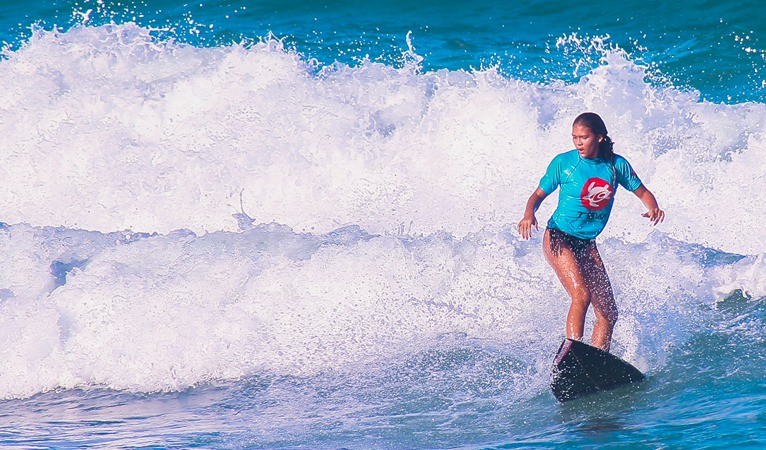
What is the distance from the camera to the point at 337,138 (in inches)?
372

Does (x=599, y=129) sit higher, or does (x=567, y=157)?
(x=599, y=129)

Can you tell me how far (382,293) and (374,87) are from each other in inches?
139

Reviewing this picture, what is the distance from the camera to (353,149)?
368 inches

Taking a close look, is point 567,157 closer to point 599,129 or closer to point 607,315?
point 599,129

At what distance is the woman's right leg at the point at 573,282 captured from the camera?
5605 millimetres

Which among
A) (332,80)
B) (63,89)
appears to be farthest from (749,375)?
(63,89)

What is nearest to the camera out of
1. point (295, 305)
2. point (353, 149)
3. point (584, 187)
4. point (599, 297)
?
point (584, 187)

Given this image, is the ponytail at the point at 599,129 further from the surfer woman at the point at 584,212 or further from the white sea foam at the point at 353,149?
the white sea foam at the point at 353,149

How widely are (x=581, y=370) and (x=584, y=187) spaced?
3.45 ft

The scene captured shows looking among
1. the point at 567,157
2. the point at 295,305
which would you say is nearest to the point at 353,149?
the point at 295,305

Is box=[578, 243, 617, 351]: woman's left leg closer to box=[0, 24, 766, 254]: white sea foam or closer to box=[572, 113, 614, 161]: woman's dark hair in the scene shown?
box=[572, 113, 614, 161]: woman's dark hair

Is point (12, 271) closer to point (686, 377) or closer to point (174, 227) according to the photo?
point (174, 227)

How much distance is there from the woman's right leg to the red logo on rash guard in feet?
0.90

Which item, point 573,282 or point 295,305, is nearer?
point 573,282
